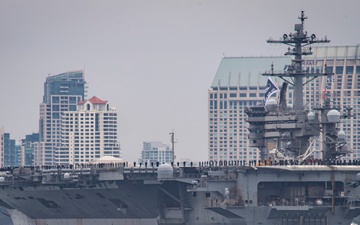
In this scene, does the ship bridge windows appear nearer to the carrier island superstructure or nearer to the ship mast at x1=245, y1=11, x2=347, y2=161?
the carrier island superstructure

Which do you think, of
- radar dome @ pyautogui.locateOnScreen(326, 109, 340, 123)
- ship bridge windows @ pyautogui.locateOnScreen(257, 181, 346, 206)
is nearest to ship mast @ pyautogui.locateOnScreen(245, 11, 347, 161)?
radar dome @ pyautogui.locateOnScreen(326, 109, 340, 123)

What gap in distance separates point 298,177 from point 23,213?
25.0 m

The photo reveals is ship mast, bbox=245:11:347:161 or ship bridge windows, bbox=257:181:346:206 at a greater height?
ship mast, bbox=245:11:347:161

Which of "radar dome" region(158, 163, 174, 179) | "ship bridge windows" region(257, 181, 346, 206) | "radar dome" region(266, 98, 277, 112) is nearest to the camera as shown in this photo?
"ship bridge windows" region(257, 181, 346, 206)

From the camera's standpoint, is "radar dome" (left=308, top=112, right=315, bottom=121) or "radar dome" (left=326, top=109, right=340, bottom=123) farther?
"radar dome" (left=308, top=112, right=315, bottom=121)

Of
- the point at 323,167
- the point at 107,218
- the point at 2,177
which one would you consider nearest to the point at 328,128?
the point at 323,167

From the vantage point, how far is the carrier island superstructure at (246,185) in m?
66.0

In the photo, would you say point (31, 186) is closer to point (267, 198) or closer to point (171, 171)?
point (171, 171)

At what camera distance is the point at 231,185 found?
6800cm

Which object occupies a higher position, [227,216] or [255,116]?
[255,116]

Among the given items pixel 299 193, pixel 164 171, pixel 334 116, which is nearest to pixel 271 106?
pixel 334 116

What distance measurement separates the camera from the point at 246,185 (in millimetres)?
66625

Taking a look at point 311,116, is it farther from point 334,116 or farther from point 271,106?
point 271,106

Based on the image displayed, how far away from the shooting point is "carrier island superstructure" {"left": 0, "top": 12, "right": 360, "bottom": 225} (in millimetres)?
66000
